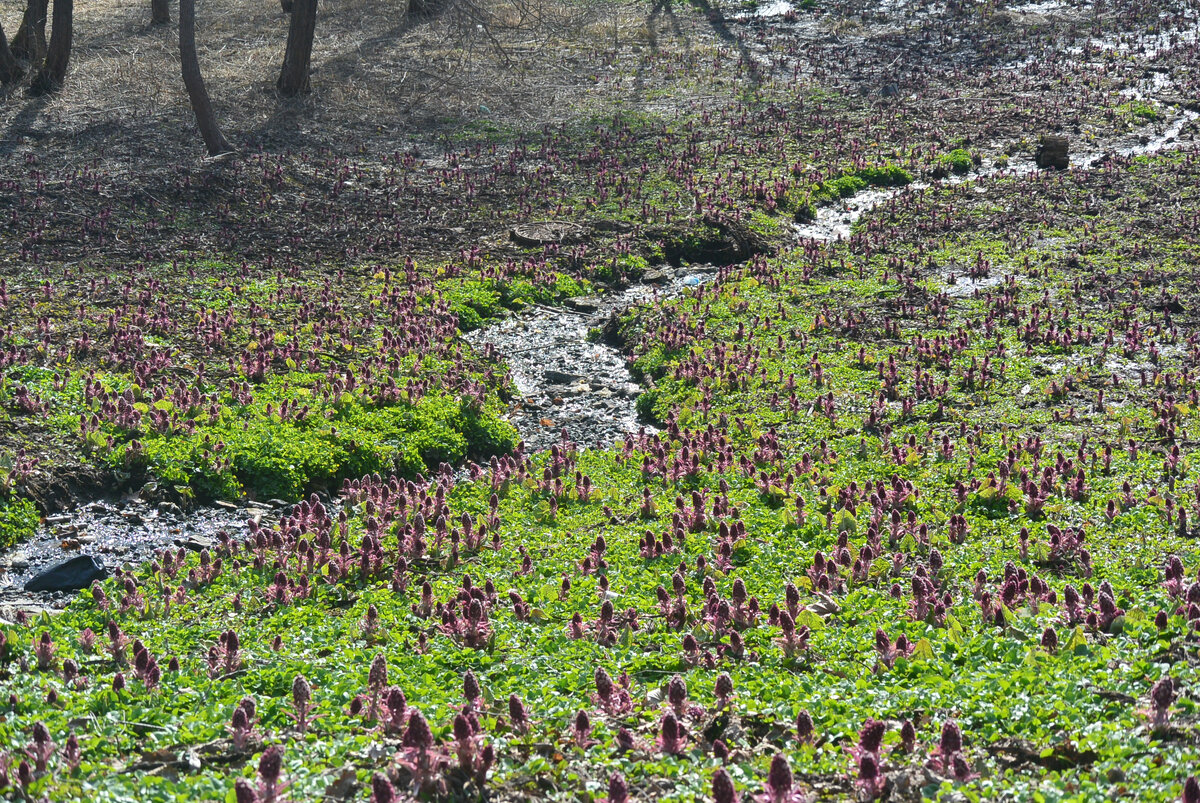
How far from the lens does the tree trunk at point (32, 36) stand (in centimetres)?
2995

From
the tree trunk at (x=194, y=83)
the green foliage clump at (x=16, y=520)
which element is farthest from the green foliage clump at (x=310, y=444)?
the tree trunk at (x=194, y=83)

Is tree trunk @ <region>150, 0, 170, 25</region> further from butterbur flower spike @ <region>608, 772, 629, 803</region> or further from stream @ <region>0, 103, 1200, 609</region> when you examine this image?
butterbur flower spike @ <region>608, 772, 629, 803</region>

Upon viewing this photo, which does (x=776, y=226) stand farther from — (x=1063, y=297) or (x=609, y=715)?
(x=609, y=715)

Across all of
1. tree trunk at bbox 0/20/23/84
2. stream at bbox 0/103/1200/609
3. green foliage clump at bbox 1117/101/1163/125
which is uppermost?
green foliage clump at bbox 1117/101/1163/125

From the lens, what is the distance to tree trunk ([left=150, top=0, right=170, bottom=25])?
37156 millimetres

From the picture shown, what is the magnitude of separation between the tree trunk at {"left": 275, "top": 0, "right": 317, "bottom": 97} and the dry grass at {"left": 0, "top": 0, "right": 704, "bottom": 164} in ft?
1.61

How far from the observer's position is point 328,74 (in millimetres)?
31750

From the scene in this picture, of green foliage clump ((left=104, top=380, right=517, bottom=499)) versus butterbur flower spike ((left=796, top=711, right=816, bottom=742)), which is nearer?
butterbur flower spike ((left=796, top=711, right=816, bottom=742))

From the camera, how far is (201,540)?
11.5 metres

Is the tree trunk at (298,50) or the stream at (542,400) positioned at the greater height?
the tree trunk at (298,50)

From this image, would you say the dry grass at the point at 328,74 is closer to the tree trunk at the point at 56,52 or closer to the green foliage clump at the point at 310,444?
the tree trunk at the point at 56,52

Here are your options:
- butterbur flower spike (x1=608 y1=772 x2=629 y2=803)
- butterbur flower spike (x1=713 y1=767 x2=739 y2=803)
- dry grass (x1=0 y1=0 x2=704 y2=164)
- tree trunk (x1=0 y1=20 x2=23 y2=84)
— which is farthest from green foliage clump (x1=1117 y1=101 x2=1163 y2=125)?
tree trunk (x1=0 y1=20 x2=23 y2=84)

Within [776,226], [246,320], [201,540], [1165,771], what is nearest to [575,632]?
[1165,771]

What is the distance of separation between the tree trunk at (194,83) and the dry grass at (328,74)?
695mm
